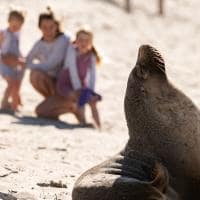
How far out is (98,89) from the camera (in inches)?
445

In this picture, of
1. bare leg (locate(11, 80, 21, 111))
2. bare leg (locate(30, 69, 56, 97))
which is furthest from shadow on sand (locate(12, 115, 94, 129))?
bare leg (locate(11, 80, 21, 111))

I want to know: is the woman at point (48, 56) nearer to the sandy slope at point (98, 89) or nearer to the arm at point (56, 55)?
the arm at point (56, 55)

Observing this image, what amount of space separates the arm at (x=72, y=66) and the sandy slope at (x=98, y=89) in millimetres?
460

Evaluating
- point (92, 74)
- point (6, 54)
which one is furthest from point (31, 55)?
point (92, 74)

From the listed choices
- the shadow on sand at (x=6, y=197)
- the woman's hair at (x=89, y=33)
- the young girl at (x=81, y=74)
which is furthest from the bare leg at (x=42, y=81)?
the shadow on sand at (x=6, y=197)

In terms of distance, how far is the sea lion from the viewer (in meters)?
4.24

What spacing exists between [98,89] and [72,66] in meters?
2.94

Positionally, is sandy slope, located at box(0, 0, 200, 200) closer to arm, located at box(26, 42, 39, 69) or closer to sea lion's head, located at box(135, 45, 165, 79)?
arm, located at box(26, 42, 39, 69)

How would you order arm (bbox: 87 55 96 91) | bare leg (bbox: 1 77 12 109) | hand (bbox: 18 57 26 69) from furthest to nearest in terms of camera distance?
1. bare leg (bbox: 1 77 12 109)
2. hand (bbox: 18 57 26 69)
3. arm (bbox: 87 55 96 91)

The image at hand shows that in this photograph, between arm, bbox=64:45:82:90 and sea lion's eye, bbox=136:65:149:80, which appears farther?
arm, bbox=64:45:82:90

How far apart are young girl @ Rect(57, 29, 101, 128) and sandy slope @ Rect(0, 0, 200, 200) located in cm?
32

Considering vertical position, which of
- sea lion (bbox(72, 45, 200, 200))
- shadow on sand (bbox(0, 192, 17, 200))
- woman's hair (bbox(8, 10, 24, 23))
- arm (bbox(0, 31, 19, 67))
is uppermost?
sea lion (bbox(72, 45, 200, 200))

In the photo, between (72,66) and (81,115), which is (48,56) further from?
(81,115)

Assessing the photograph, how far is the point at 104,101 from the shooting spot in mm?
10602
